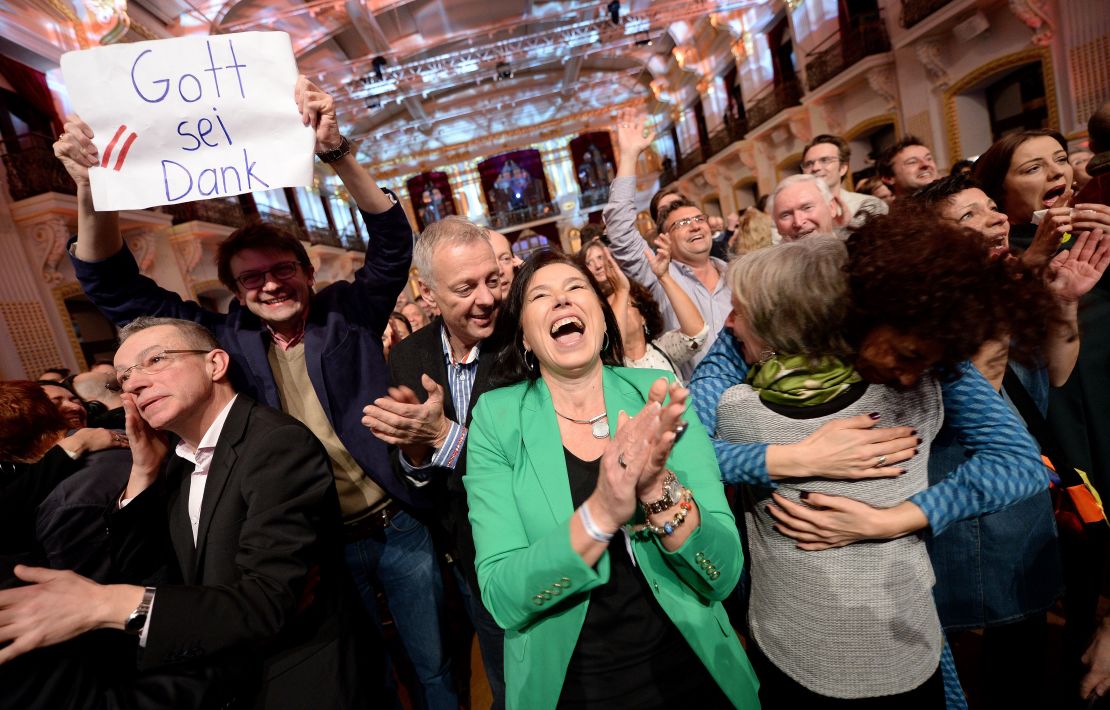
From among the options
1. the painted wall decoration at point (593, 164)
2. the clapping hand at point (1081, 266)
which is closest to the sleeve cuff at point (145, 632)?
the clapping hand at point (1081, 266)

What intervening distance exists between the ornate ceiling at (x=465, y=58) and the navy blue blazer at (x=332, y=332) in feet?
38.2

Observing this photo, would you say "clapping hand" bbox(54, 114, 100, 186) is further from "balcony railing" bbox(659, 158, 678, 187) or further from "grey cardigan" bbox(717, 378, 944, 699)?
"balcony railing" bbox(659, 158, 678, 187)

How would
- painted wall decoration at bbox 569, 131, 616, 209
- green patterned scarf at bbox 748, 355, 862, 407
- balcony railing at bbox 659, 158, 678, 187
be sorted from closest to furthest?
green patterned scarf at bbox 748, 355, 862, 407
balcony railing at bbox 659, 158, 678, 187
painted wall decoration at bbox 569, 131, 616, 209

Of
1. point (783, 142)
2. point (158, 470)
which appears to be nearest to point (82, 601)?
point (158, 470)

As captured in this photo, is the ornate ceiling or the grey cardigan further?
the ornate ceiling

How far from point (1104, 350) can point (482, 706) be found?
2.90 metres

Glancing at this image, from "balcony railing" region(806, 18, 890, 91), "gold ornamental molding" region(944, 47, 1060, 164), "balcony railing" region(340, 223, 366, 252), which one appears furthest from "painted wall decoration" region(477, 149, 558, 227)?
"gold ornamental molding" region(944, 47, 1060, 164)

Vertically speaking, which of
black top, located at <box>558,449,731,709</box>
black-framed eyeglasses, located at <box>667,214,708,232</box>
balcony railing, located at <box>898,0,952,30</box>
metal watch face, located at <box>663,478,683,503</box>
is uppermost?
balcony railing, located at <box>898,0,952,30</box>

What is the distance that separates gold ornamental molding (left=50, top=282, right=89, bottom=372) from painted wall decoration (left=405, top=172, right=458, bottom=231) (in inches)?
669

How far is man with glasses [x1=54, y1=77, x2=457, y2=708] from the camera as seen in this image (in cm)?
184

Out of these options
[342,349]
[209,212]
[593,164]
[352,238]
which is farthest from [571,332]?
[593,164]

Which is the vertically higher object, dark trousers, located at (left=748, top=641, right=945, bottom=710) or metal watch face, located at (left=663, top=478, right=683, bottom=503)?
metal watch face, located at (left=663, top=478, right=683, bottom=503)

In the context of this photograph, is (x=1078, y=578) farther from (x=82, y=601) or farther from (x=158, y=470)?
(x=158, y=470)

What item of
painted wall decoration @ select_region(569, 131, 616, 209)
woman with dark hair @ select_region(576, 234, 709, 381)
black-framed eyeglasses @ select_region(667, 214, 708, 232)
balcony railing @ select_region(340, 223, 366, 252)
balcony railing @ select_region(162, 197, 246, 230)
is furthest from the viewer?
painted wall decoration @ select_region(569, 131, 616, 209)
